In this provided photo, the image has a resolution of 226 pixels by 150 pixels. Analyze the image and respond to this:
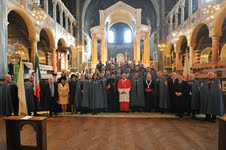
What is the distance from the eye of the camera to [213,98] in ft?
16.1

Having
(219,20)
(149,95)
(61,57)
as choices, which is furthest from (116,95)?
(61,57)

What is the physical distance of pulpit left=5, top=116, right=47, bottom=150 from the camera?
2777 mm

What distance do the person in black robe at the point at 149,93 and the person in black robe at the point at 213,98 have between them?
191 cm

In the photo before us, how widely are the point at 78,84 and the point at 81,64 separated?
55.0 ft

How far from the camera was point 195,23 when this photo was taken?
42.8 feet

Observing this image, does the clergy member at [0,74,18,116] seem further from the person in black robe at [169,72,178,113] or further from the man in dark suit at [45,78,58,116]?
the person in black robe at [169,72,178,113]

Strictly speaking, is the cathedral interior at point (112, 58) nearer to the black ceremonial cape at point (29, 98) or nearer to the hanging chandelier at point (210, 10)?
the hanging chandelier at point (210, 10)

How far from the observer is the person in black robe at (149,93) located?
6082 millimetres

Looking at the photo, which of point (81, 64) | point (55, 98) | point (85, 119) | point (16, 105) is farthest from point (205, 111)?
point (81, 64)

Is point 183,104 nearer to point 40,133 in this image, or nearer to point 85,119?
point 85,119

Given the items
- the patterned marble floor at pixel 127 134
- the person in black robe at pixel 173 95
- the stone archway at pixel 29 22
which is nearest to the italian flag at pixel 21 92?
the patterned marble floor at pixel 127 134

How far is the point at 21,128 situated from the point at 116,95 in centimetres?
395

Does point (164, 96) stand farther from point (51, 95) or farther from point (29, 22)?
point (29, 22)

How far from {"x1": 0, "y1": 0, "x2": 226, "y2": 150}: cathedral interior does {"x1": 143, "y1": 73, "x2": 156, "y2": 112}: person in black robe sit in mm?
495
